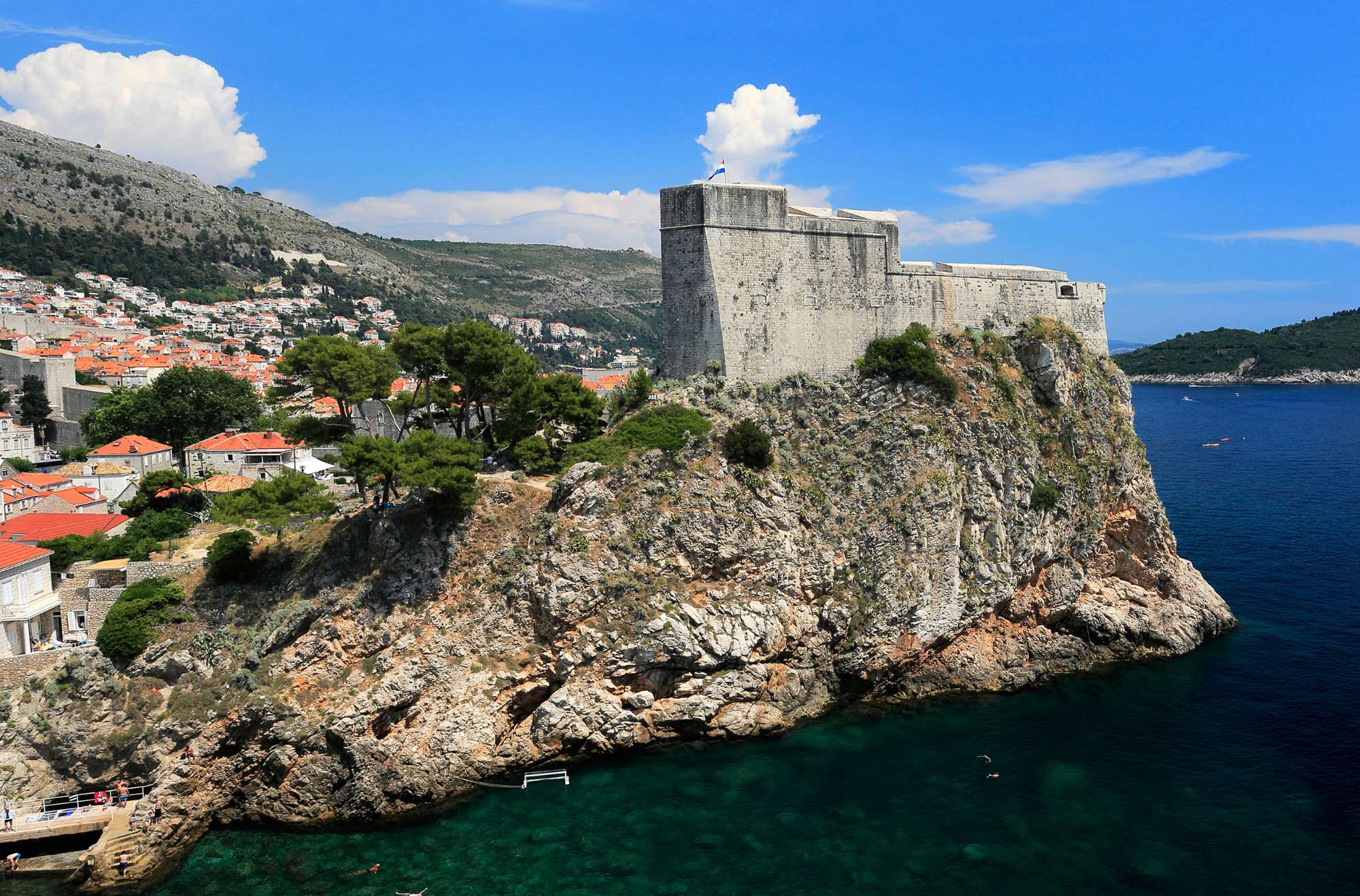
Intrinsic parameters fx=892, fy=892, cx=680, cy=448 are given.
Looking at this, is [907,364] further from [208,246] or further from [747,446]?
[208,246]

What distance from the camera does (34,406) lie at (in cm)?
5056

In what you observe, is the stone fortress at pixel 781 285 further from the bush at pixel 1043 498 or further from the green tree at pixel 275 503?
the green tree at pixel 275 503

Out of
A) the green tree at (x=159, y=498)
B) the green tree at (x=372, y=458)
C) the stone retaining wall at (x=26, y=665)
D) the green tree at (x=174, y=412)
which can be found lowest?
the stone retaining wall at (x=26, y=665)

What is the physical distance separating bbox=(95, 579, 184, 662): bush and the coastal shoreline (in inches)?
5271

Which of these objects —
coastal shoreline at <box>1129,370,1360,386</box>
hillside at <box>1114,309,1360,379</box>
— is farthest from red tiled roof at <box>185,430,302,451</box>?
hillside at <box>1114,309,1360,379</box>

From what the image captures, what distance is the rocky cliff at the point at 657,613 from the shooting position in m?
24.1

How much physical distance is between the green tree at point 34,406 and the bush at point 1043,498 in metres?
52.1

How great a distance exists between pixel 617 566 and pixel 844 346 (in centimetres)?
1230

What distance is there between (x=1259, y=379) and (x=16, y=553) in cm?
15740

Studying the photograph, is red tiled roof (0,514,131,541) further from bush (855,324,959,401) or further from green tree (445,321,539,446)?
bush (855,324,959,401)

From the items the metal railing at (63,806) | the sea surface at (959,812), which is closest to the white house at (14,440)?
A: the metal railing at (63,806)

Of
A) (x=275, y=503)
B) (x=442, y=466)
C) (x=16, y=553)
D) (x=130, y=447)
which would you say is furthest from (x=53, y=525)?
(x=442, y=466)

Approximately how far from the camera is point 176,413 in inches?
1741

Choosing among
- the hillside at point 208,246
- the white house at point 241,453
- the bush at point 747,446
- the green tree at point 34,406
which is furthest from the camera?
the hillside at point 208,246
